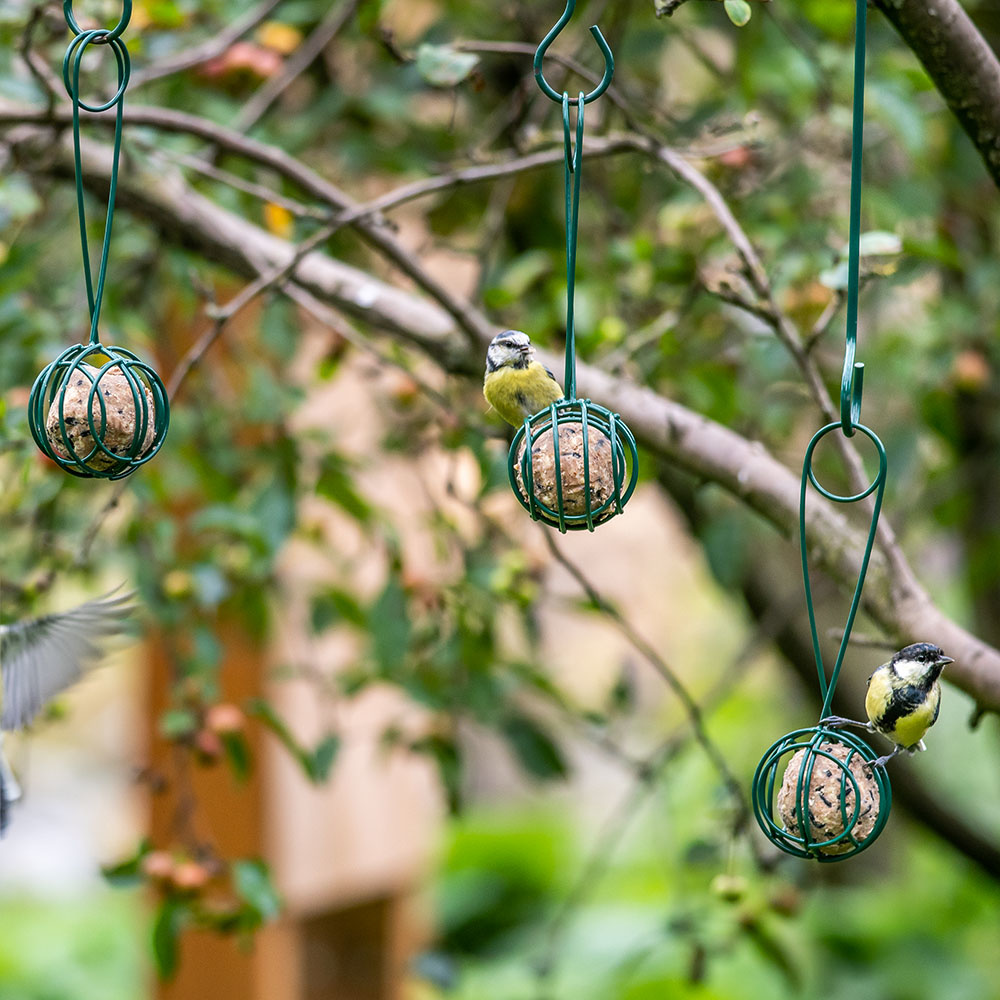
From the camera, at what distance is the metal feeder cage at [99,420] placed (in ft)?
4.65

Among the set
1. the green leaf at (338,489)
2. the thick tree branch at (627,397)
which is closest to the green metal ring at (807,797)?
the thick tree branch at (627,397)

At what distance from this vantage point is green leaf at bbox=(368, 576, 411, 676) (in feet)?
7.45

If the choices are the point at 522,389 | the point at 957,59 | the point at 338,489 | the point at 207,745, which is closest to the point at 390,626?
the point at 338,489

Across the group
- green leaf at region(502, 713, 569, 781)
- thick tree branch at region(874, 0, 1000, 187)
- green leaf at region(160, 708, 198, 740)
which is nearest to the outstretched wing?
green leaf at region(160, 708, 198, 740)

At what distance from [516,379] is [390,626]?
848mm

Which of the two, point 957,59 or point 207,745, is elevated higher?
point 957,59

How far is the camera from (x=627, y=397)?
5.78ft

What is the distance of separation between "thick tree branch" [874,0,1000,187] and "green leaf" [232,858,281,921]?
1580 mm

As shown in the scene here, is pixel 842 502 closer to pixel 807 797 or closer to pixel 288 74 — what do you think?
pixel 807 797

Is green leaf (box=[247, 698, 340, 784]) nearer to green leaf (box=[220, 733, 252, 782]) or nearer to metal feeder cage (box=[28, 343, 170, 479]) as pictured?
green leaf (box=[220, 733, 252, 782])

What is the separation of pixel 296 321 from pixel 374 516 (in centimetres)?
68

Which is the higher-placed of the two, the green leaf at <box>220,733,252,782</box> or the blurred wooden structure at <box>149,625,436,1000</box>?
the green leaf at <box>220,733,252,782</box>

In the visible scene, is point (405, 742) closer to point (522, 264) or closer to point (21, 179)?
point (522, 264)

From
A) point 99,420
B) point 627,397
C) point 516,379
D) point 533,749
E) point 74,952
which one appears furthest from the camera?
point 74,952
